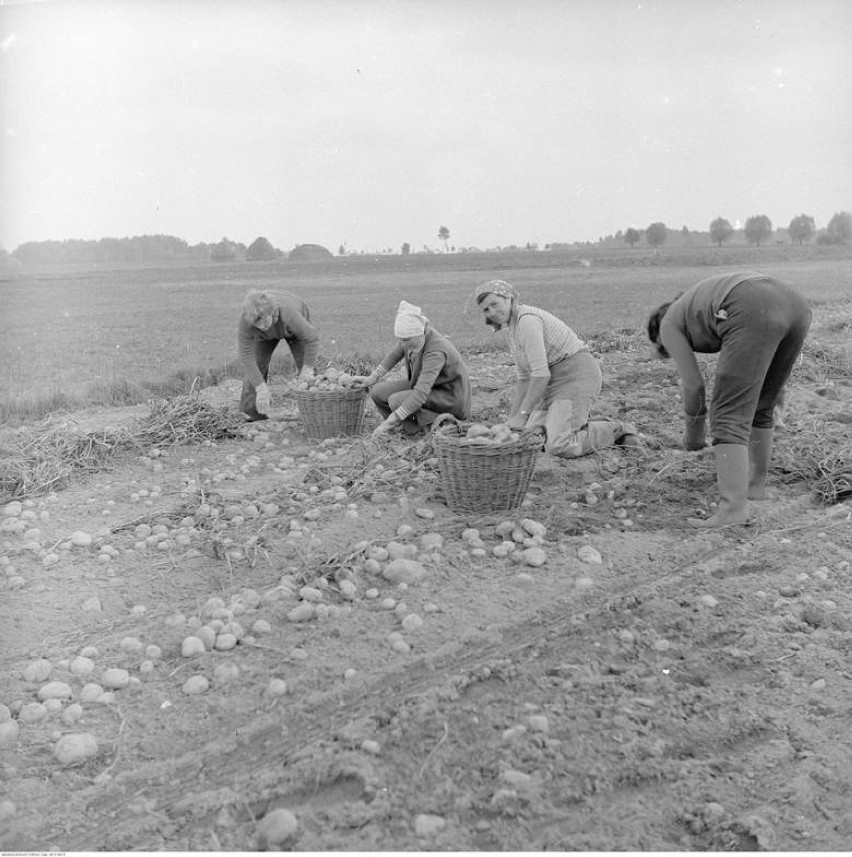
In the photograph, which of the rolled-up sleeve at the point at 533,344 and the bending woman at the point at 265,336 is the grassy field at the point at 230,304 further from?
the bending woman at the point at 265,336

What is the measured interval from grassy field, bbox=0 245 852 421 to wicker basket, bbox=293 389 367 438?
1325 millimetres

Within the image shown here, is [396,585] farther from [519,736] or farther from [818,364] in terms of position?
[818,364]

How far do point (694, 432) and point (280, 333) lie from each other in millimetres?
3820

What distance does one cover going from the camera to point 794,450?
605cm

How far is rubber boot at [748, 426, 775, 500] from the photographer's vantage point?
523 cm

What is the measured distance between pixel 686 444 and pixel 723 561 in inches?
49.6

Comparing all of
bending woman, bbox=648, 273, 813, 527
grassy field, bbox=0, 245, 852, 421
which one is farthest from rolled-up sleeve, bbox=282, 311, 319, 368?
bending woman, bbox=648, 273, 813, 527

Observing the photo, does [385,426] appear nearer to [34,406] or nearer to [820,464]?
[820,464]

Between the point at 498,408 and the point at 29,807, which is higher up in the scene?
the point at 498,408

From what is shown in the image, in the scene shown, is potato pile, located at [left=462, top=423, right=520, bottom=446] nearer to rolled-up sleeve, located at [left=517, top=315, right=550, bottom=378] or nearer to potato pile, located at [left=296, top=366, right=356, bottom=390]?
rolled-up sleeve, located at [left=517, top=315, right=550, bottom=378]

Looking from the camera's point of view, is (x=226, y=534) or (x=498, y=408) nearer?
(x=226, y=534)

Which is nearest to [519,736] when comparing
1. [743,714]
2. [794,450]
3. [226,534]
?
[743,714]

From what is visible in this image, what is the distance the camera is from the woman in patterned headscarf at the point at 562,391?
565 centimetres

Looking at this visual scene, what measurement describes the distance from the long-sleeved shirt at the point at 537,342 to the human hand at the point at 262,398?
2401 mm
